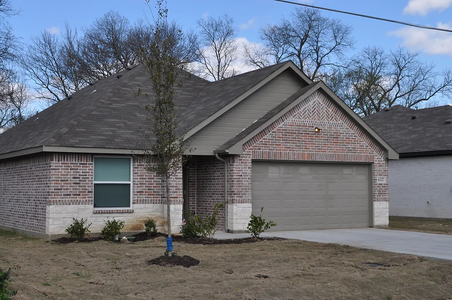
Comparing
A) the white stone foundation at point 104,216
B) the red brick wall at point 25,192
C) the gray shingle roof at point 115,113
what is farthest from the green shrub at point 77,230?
the gray shingle roof at point 115,113

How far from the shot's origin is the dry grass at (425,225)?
2026 cm

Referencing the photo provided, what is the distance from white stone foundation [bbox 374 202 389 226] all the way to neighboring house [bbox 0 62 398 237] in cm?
4

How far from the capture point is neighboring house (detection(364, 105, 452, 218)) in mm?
25875

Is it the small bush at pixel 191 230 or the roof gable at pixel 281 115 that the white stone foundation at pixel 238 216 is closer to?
the roof gable at pixel 281 115

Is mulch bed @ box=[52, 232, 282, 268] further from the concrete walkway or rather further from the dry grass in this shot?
the dry grass

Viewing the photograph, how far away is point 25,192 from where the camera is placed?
18.2 m

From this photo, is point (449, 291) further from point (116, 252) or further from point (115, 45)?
point (115, 45)

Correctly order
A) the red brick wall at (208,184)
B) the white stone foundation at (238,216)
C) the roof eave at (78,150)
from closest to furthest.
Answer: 1. the roof eave at (78,150)
2. the white stone foundation at (238,216)
3. the red brick wall at (208,184)

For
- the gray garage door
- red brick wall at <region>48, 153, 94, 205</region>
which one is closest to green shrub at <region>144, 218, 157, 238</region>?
red brick wall at <region>48, 153, 94, 205</region>

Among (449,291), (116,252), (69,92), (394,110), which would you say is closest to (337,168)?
(116,252)

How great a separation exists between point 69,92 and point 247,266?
107 ft

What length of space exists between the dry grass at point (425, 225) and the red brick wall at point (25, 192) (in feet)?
38.9

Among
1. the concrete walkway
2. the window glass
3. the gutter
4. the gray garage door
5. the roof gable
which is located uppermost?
the roof gable

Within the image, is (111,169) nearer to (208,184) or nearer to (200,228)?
(208,184)
